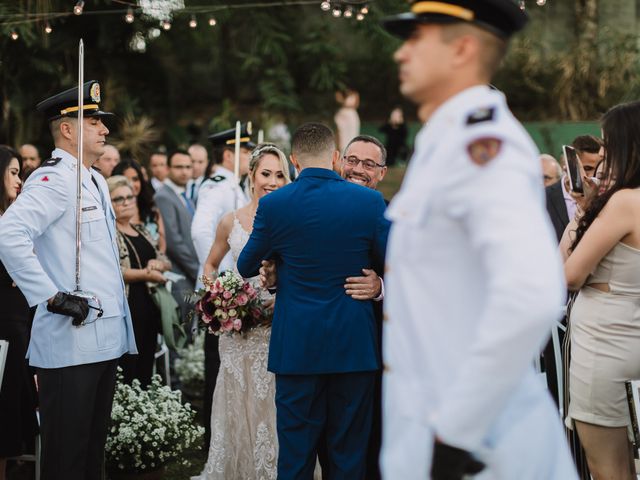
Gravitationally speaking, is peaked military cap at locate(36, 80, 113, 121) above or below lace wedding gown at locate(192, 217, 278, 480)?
above

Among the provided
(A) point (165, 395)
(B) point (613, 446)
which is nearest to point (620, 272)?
(B) point (613, 446)

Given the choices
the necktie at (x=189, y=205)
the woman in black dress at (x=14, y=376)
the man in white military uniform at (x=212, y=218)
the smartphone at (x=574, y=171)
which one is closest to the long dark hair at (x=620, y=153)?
the smartphone at (x=574, y=171)

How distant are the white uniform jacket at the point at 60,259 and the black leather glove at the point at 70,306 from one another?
1.6 inches

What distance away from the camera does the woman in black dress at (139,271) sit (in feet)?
21.8

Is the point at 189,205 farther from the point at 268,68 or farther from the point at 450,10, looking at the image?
the point at 268,68

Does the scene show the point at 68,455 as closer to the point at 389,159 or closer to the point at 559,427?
the point at 559,427

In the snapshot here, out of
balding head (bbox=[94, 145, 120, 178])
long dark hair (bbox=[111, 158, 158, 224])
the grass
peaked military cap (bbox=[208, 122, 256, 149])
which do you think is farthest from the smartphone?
the grass

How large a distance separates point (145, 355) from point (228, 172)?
173 cm

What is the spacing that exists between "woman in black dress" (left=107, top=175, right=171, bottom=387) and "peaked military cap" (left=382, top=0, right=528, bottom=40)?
15.1 ft

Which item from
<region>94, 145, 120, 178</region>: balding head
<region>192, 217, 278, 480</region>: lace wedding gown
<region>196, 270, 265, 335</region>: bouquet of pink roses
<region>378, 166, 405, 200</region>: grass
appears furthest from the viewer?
<region>378, 166, 405, 200</region>: grass

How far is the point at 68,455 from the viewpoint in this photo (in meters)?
4.41

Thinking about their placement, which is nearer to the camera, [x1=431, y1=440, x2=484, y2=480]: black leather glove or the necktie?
[x1=431, y1=440, x2=484, y2=480]: black leather glove

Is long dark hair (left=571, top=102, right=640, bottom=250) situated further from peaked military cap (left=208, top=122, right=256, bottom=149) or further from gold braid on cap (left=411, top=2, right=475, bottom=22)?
peaked military cap (left=208, top=122, right=256, bottom=149)

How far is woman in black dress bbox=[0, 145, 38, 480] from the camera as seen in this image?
5078 millimetres
